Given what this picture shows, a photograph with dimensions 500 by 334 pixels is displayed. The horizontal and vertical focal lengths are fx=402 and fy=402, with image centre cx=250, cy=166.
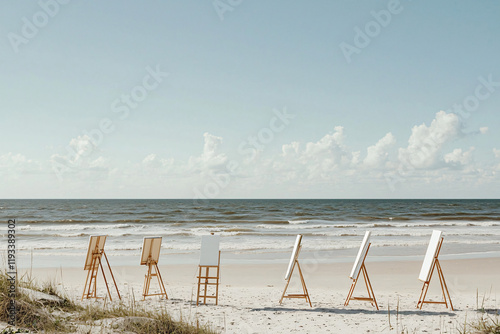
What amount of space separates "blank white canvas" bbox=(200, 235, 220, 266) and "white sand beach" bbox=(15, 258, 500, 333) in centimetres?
71

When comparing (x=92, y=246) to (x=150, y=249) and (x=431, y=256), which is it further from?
(x=431, y=256)

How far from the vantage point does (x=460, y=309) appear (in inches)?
293

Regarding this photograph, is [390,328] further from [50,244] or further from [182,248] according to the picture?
[50,244]

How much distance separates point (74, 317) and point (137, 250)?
10.8m

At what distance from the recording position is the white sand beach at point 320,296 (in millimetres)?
6480

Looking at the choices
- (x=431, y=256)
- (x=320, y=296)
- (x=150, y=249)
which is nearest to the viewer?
(x=431, y=256)

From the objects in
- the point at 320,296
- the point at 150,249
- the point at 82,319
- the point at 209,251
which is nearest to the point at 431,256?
the point at 320,296

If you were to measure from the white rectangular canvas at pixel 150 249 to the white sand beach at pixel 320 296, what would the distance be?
0.82 metres

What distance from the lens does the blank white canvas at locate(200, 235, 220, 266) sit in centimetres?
802

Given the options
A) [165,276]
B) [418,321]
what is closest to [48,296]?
[165,276]

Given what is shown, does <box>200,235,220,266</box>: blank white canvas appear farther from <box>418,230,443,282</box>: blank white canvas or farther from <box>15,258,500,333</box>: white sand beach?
<box>418,230,443,282</box>: blank white canvas

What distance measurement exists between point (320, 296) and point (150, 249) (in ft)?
12.6

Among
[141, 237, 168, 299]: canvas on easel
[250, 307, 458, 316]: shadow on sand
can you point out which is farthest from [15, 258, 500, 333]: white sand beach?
[141, 237, 168, 299]: canvas on easel

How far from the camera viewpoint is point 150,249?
851 cm
